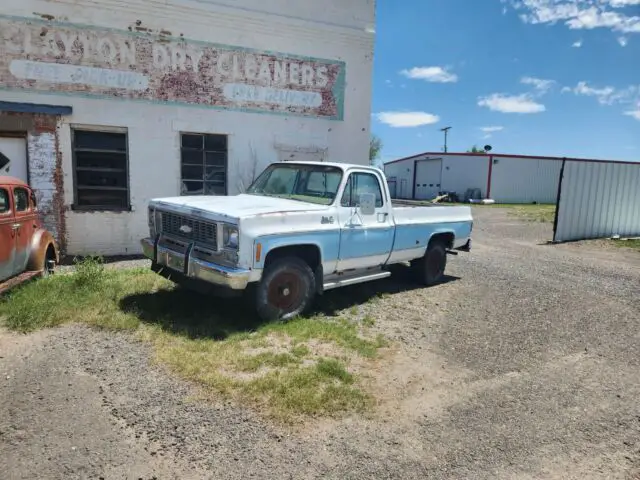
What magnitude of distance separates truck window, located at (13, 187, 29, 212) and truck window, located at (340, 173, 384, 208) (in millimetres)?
4388

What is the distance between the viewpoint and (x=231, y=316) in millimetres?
5594

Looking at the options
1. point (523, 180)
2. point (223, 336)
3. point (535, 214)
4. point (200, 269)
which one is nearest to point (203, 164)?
point (200, 269)

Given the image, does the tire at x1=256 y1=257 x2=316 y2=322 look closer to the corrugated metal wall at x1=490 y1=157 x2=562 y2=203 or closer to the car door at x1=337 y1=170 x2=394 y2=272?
the car door at x1=337 y1=170 x2=394 y2=272

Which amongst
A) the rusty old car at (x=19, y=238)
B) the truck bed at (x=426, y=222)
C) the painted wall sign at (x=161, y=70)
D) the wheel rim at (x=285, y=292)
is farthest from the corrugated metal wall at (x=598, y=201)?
the rusty old car at (x=19, y=238)

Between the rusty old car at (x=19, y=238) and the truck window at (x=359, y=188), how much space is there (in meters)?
4.26

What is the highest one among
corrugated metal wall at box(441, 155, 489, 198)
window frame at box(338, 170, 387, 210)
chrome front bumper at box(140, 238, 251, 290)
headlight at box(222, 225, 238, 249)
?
corrugated metal wall at box(441, 155, 489, 198)

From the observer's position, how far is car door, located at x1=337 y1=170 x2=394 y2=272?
5.98m

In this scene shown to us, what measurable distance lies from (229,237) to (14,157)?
6.15 meters

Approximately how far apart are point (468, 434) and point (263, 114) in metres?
8.27

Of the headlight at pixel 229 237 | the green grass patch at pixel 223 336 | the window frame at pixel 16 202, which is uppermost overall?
the window frame at pixel 16 202

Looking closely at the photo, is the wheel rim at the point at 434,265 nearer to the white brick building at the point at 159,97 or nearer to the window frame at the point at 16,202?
the white brick building at the point at 159,97

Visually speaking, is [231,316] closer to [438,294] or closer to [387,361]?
[387,361]

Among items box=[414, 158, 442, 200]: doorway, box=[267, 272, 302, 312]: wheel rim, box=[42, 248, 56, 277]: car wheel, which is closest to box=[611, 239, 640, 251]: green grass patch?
box=[267, 272, 302, 312]: wheel rim

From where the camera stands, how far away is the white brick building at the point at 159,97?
8.50m
